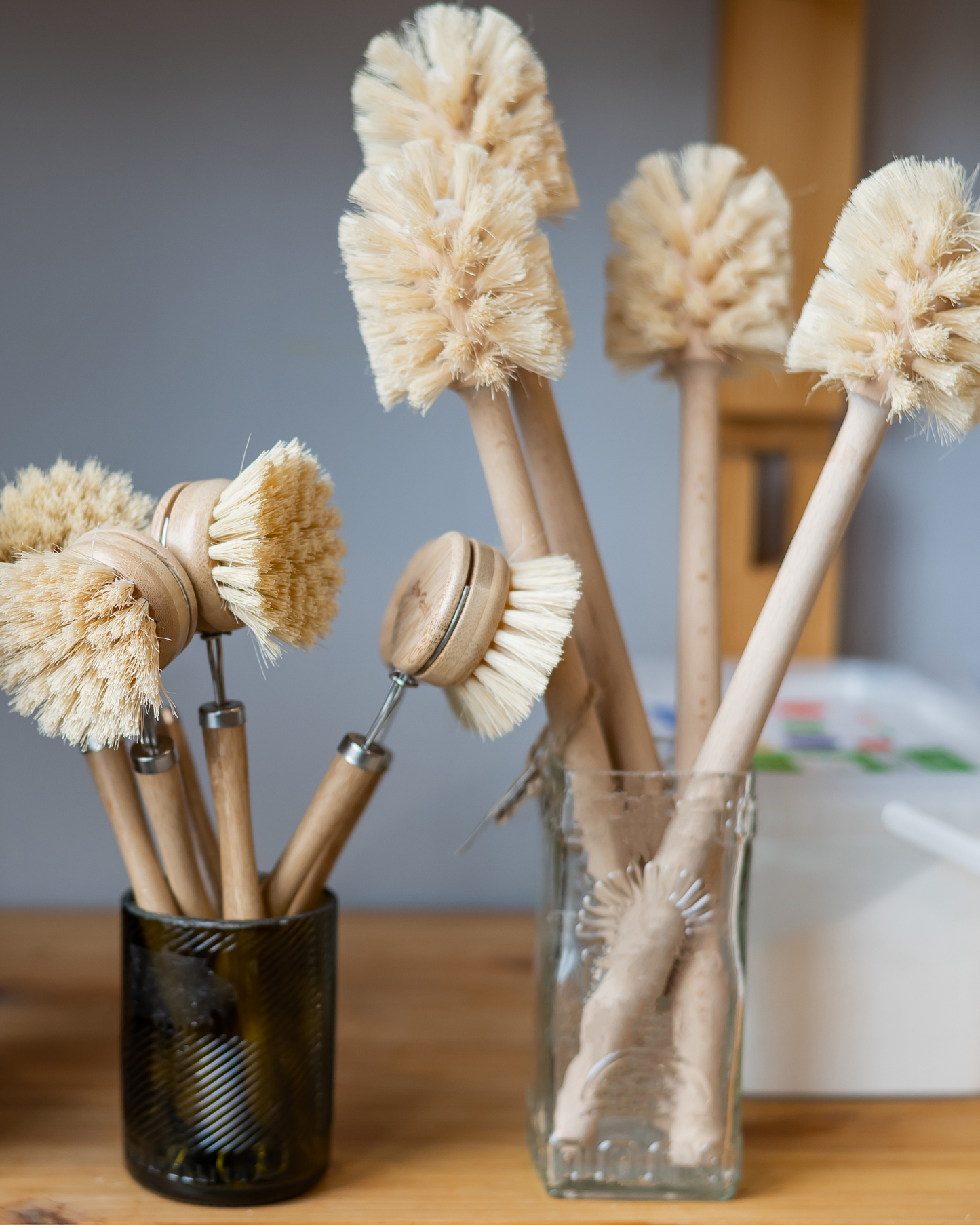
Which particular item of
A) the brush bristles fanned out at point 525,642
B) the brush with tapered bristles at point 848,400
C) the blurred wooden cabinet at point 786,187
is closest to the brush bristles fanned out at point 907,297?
the brush with tapered bristles at point 848,400

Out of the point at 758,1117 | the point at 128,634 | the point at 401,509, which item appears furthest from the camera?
the point at 401,509

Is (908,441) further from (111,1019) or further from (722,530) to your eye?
(111,1019)

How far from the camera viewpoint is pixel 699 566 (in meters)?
0.40

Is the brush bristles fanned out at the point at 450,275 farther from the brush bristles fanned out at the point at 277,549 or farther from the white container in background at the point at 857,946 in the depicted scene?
the white container in background at the point at 857,946

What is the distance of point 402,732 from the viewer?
71 centimetres

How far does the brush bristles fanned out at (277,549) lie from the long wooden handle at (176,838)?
58mm

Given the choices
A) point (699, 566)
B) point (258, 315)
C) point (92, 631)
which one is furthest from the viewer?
point (258, 315)

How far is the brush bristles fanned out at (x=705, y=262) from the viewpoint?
392 millimetres

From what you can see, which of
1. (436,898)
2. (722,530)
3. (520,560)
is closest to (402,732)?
(436,898)

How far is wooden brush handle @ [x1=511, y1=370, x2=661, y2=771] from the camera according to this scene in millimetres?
388

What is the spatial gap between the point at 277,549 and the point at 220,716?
6 cm

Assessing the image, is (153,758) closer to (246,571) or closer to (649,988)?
(246,571)

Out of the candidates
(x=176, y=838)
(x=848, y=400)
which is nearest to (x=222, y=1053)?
(x=176, y=838)

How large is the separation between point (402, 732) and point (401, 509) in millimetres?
145
